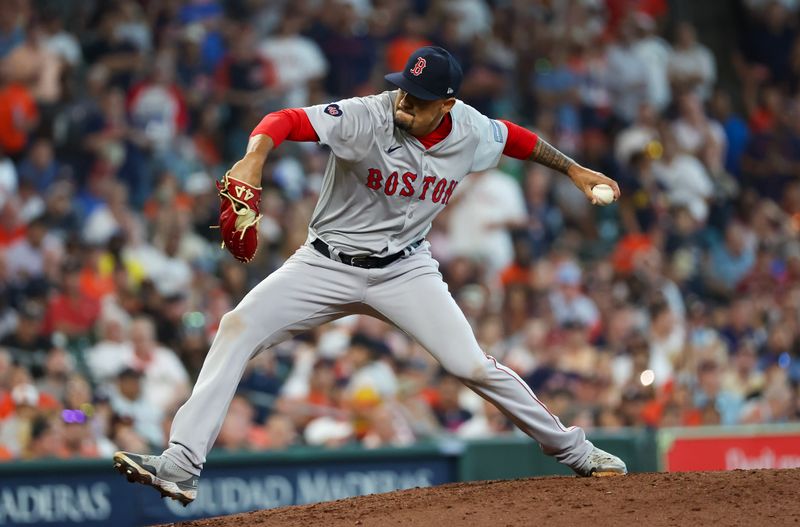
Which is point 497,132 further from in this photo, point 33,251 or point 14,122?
point 14,122

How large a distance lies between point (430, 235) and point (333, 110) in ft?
22.3

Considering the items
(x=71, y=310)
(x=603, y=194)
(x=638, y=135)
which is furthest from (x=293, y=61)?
(x=603, y=194)

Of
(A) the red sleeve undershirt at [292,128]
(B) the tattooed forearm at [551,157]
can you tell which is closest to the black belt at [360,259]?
(A) the red sleeve undershirt at [292,128]

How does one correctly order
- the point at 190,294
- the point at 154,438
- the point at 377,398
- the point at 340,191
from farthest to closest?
the point at 190,294 < the point at 377,398 < the point at 154,438 < the point at 340,191

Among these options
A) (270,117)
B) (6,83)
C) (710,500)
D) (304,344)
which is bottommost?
(710,500)

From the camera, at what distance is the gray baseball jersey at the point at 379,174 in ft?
17.9

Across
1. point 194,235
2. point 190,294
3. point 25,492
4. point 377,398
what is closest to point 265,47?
point 194,235

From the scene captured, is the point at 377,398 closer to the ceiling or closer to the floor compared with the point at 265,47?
closer to the floor

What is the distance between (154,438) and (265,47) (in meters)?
5.41

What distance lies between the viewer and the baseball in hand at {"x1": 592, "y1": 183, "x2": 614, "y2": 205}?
5.84 meters

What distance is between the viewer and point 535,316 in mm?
11758

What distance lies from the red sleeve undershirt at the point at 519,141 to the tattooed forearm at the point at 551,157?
3 centimetres

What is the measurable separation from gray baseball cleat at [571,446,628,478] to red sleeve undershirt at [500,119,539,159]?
4.71 feet

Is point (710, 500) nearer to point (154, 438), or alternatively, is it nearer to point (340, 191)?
point (340, 191)
